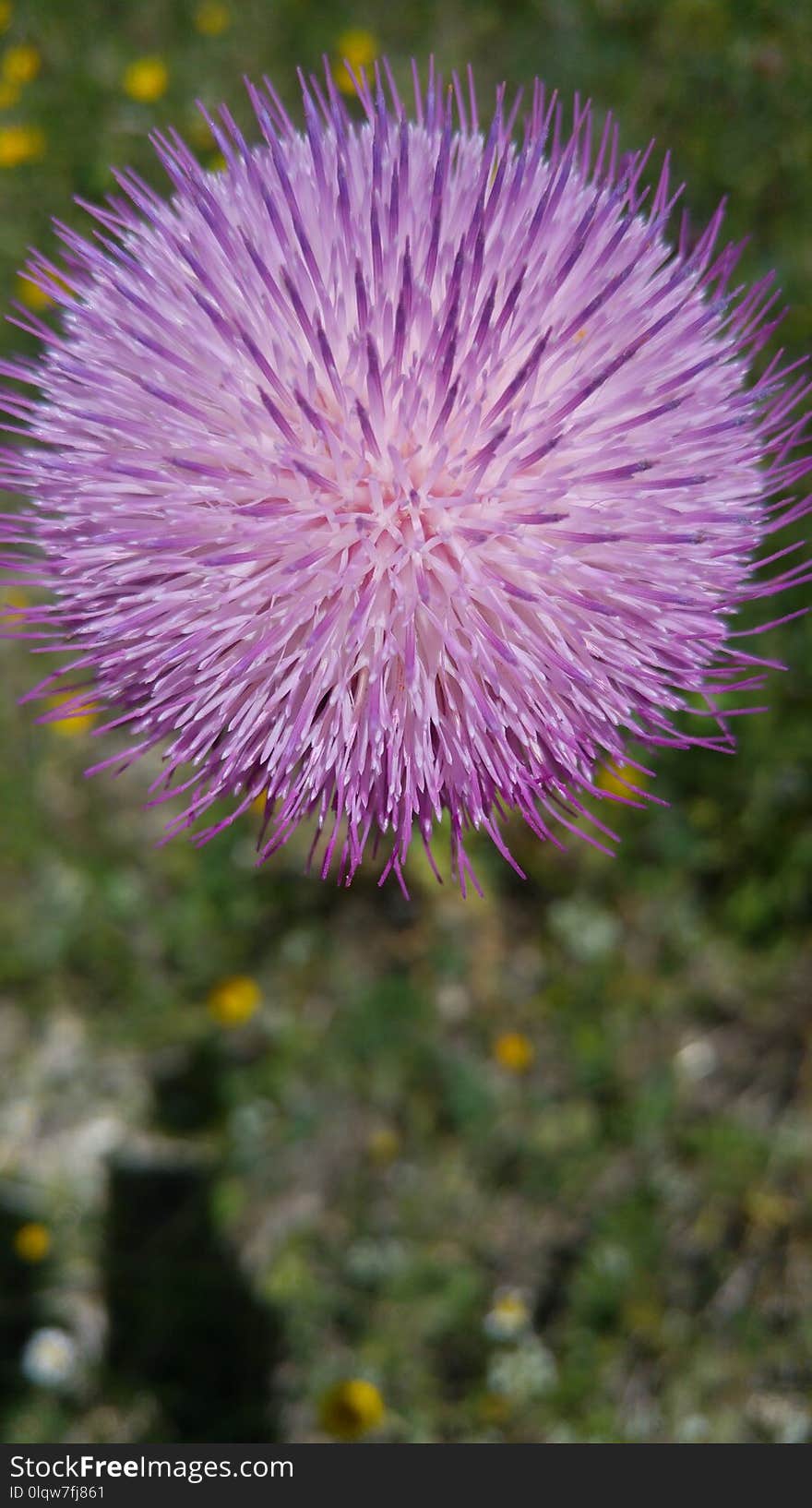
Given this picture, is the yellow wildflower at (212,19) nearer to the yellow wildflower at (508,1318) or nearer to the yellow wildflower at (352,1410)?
the yellow wildflower at (508,1318)

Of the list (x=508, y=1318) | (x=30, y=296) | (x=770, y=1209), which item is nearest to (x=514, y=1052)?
(x=508, y=1318)

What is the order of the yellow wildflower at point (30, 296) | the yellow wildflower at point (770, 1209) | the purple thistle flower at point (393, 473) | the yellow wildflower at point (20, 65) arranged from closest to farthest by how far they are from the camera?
1. the purple thistle flower at point (393, 473)
2. the yellow wildflower at point (770, 1209)
3. the yellow wildflower at point (30, 296)
4. the yellow wildflower at point (20, 65)

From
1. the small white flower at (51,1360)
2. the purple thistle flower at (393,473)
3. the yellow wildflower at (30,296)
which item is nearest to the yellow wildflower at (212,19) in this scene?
the yellow wildflower at (30,296)

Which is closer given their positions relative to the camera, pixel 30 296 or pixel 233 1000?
pixel 233 1000


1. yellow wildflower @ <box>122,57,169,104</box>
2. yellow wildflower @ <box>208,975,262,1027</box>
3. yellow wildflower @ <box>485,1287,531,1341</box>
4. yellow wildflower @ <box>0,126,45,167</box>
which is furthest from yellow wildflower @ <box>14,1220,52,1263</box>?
yellow wildflower @ <box>122,57,169,104</box>

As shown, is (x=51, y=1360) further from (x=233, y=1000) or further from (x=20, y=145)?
(x=20, y=145)
